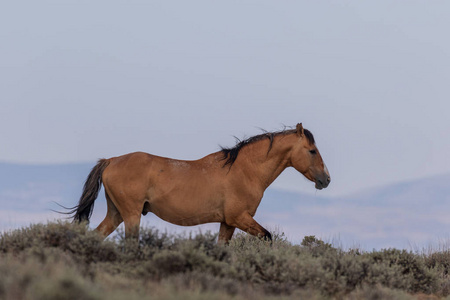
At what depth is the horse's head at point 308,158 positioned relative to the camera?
1145 cm

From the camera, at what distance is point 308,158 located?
11.5m

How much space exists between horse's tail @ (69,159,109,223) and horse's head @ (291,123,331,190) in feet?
12.8

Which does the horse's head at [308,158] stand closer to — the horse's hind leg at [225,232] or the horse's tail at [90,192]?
the horse's hind leg at [225,232]

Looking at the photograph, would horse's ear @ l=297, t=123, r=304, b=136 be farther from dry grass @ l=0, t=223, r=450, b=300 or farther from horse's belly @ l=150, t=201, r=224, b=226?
dry grass @ l=0, t=223, r=450, b=300

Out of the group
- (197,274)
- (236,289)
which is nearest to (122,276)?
(197,274)

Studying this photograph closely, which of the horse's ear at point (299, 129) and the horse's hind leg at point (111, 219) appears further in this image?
the horse's ear at point (299, 129)

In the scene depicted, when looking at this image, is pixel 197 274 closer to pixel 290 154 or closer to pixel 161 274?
pixel 161 274

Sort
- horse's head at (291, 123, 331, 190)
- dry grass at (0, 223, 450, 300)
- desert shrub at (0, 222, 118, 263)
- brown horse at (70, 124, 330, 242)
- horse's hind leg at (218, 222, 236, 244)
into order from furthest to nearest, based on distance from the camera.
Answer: horse's head at (291, 123, 331, 190) → horse's hind leg at (218, 222, 236, 244) → brown horse at (70, 124, 330, 242) → desert shrub at (0, 222, 118, 263) → dry grass at (0, 223, 450, 300)

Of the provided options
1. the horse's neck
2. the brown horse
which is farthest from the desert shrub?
the horse's neck

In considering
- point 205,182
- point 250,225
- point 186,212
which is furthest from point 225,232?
point 205,182

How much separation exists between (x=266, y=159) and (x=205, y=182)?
142cm

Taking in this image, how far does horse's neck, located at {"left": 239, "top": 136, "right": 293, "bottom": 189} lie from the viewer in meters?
11.3

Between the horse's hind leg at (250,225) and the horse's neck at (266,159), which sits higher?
the horse's neck at (266,159)

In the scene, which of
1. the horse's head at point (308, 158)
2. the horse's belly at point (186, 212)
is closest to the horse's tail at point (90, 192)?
the horse's belly at point (186, 212)
